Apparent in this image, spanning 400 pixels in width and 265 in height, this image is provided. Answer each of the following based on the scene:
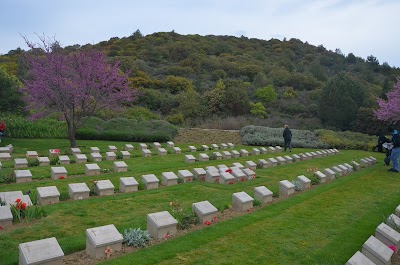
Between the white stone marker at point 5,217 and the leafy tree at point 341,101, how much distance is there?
2662 centimetres

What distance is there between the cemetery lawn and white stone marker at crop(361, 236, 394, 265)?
1.15 feet

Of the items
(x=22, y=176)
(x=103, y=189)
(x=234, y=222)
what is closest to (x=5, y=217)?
(x=103, y=189)

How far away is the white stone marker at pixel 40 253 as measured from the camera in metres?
4.14

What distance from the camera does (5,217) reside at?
18.6ft

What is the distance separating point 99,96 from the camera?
578 inches

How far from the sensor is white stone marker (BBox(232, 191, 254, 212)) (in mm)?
7329

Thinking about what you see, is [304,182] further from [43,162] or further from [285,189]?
[43,162]

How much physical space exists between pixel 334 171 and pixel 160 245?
30.3 feet

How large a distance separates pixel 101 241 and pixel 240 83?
2795cm

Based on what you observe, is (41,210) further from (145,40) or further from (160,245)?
(145,40)

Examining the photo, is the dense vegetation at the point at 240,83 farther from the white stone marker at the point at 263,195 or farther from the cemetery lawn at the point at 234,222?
the white stone marker at the point at 263,195

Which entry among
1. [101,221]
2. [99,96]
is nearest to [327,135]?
[99,96]

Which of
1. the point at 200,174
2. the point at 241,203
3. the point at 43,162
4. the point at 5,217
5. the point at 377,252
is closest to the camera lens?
the point at 377,252

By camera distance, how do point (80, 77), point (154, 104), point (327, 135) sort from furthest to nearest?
point (154, 104), point (327, 135), point (80, 77)
